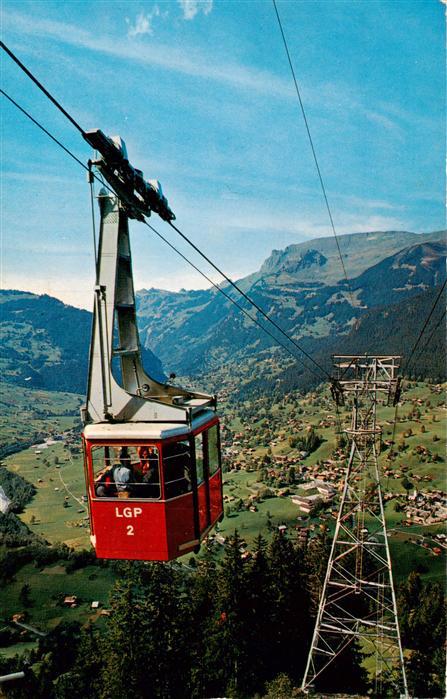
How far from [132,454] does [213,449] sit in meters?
1.89

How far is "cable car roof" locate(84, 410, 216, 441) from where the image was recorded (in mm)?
8562

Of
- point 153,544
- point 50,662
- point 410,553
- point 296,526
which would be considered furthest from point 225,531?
point 153,544

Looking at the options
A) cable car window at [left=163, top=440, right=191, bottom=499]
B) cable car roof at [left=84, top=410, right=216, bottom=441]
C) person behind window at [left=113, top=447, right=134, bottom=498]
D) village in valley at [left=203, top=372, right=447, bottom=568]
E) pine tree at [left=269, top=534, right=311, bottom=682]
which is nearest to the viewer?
cable car roof at [left=84, top=410, right=216, bottom=441]

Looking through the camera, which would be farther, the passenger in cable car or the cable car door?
the cable car door

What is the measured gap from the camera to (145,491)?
873 cm

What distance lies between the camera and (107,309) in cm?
987

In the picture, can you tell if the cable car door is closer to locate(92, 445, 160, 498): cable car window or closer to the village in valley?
locate(92, 445, 160, 498): cable car window

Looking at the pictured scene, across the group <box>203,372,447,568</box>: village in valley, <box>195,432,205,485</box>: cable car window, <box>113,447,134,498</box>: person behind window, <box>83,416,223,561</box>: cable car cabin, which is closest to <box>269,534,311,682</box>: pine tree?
<box>195,432,205,485</box>: cable car window

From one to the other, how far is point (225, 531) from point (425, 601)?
6452 cm

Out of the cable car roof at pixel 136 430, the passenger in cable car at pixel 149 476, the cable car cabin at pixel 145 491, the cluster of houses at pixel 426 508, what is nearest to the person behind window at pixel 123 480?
the cable car cabin at pixel 145 491

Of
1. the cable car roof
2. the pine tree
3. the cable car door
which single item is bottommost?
the pine tree

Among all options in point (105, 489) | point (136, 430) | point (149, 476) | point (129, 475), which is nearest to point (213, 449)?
point (149, 476)

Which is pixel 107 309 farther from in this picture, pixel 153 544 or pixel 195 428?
pixel 153 544

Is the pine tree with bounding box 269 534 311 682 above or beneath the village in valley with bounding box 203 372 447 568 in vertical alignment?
above
